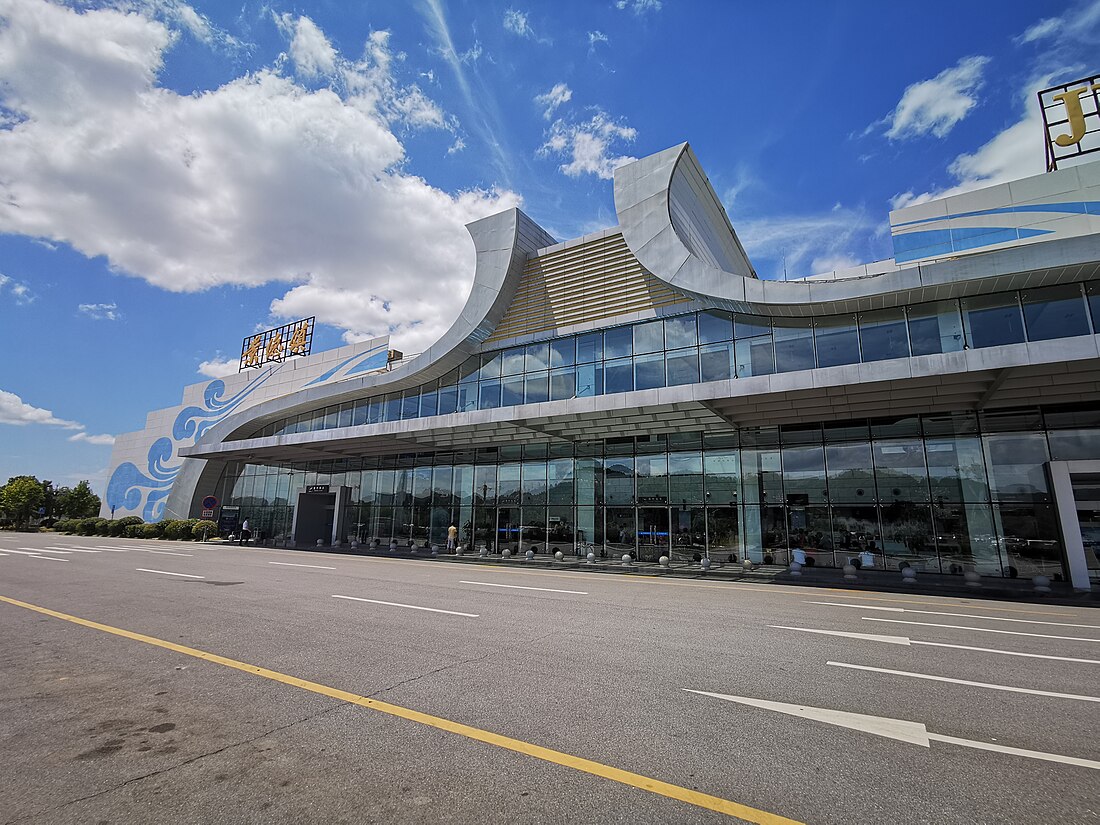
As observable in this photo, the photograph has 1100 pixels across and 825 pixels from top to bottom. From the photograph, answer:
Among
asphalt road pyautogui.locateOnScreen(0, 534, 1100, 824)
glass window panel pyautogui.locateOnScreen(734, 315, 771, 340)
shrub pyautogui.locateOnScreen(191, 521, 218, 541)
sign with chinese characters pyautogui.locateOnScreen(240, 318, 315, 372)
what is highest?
sign with chinese characters pyautogui.locateOnScreen(240, 318, 315, 372)

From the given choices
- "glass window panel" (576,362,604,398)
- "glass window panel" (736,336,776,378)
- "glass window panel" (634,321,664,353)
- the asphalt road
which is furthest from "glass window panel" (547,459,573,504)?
the asphalt road

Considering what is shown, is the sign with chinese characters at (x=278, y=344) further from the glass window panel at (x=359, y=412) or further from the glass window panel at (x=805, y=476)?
the glass window panel at (x=805, y=476)

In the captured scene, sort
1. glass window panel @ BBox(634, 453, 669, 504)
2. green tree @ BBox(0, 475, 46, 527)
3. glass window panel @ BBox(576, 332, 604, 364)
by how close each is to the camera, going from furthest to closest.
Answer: green tree @ BBox(0, 475, 46, 527)
glass window panel @ BBox(634, 453, 669, 504)
glass window panel @ BBox(576, 332, 604, 364)

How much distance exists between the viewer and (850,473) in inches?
869

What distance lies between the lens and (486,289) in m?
26.8

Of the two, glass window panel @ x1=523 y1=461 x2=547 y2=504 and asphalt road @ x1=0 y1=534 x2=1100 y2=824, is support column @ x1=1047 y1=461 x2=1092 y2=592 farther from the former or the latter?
glass window panel @ x1=523 y1=461 x2=547 y2=504

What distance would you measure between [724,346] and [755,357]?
50.5 inches

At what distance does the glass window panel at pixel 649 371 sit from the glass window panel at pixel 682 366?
1.17 feet

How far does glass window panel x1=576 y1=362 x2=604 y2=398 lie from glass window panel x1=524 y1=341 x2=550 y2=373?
2036 millimetres

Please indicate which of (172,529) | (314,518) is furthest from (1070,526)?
(172,529)

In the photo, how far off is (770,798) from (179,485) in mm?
55202

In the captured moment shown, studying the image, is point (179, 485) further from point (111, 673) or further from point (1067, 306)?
point (1067, 306)

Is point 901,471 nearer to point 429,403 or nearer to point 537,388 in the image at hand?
point 537,388

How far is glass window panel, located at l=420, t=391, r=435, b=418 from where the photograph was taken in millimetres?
29125
